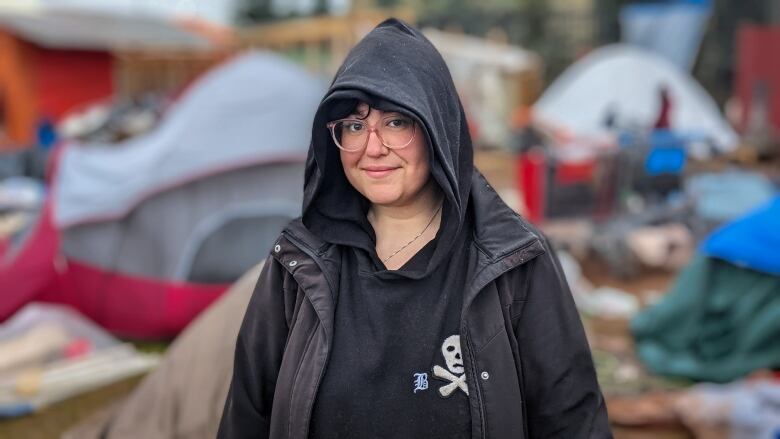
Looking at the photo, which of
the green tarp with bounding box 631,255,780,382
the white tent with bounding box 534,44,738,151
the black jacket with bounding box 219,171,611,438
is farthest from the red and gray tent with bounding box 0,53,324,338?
the white tent with bounding box 534,44,738,151

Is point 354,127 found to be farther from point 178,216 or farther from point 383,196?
point 178,216

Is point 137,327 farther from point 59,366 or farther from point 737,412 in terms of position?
point 737,412

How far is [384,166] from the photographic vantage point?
64.2 inches

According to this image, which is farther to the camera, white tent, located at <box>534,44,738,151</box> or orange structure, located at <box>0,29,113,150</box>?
orange structure, located at <box>0,29,113,150</box>

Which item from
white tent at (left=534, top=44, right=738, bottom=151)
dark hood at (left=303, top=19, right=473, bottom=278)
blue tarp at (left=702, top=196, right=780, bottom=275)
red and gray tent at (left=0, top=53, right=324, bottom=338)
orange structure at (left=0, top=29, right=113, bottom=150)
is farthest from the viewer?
orange structure at (left=0, top=29, right=113, bottom=150)

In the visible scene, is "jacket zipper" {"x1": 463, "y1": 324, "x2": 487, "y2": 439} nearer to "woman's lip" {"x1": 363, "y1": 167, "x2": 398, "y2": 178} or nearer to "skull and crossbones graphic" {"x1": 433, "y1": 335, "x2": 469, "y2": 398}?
"skull and crossbones graphic" {"x1": 433, "y1": 335, "x2": 469, "y2": 398}

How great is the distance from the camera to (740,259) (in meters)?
3.78

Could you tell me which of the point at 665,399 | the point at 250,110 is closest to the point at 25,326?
the point at 250,110

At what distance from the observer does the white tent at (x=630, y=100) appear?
10398 millimetres

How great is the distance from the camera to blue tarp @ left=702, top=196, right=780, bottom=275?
3.70 metres

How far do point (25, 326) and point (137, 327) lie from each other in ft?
1.94

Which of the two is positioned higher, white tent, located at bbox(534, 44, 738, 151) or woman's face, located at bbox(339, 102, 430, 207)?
woman's face, located at bbox(339, 102, 430, 207)

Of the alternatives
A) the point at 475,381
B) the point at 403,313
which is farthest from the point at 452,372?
the point at 403,313

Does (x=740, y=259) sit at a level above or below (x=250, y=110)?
below
